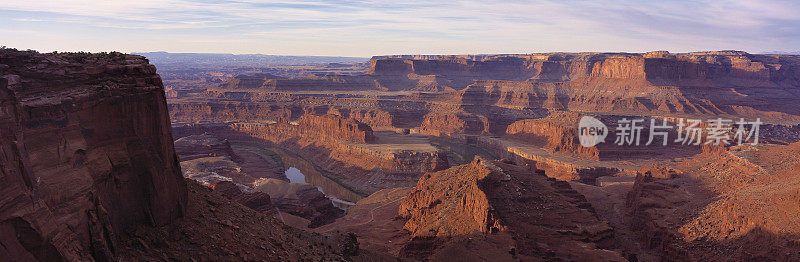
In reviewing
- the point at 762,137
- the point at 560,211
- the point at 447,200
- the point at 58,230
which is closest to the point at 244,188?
the point at 447,200

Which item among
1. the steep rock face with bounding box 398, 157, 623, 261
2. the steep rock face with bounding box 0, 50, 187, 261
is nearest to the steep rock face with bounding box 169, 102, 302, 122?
the steep rock face with bounding box 398, 157, 623, 261

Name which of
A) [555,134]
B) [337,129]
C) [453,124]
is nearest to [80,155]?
[337,129]

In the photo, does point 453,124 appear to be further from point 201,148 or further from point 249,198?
point 249,198

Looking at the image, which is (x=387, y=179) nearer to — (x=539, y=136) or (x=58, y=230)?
(x=539, y=136)

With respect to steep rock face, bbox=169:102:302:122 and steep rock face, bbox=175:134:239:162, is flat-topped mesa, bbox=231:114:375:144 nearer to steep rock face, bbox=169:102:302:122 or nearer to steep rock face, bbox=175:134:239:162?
steep rock face, bbox=169:102:302:122

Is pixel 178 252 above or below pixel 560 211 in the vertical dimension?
above

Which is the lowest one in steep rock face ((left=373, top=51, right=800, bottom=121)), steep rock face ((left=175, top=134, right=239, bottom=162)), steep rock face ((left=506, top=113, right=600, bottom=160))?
steep rock face ((left=175, top=134, right=239, bottom=162))
